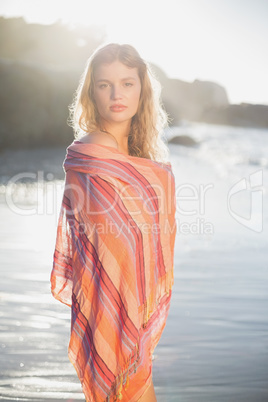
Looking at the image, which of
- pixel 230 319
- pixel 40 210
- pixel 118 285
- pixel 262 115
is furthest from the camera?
pixel 262 115

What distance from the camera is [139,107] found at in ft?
7.73

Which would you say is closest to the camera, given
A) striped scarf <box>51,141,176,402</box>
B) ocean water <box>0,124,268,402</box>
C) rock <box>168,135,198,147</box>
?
striped scarf <box>51,141,176,402</box>

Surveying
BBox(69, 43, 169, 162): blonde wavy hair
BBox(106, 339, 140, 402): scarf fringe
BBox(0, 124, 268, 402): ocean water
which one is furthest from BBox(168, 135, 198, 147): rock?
BBox(106, 339, 140, 402): scarf fringe

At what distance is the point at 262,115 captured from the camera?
25641 mm

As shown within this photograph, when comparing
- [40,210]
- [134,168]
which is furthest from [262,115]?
[134,168]

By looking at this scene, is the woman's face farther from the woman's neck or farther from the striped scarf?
the striped scarf

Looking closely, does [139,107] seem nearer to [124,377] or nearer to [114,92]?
[114,92]

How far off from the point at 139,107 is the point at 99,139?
1.18 ft

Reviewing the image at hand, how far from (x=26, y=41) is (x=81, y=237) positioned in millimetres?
29898

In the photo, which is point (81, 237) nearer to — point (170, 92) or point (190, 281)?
point (190, 281)

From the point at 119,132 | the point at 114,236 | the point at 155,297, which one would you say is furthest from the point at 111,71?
the point at 155,297

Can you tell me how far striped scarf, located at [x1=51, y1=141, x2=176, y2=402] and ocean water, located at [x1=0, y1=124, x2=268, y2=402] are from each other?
777 millimetres

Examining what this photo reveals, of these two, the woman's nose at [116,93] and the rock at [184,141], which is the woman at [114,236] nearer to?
the woman's nose at [116,93]

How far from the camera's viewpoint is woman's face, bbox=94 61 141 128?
2.15m
